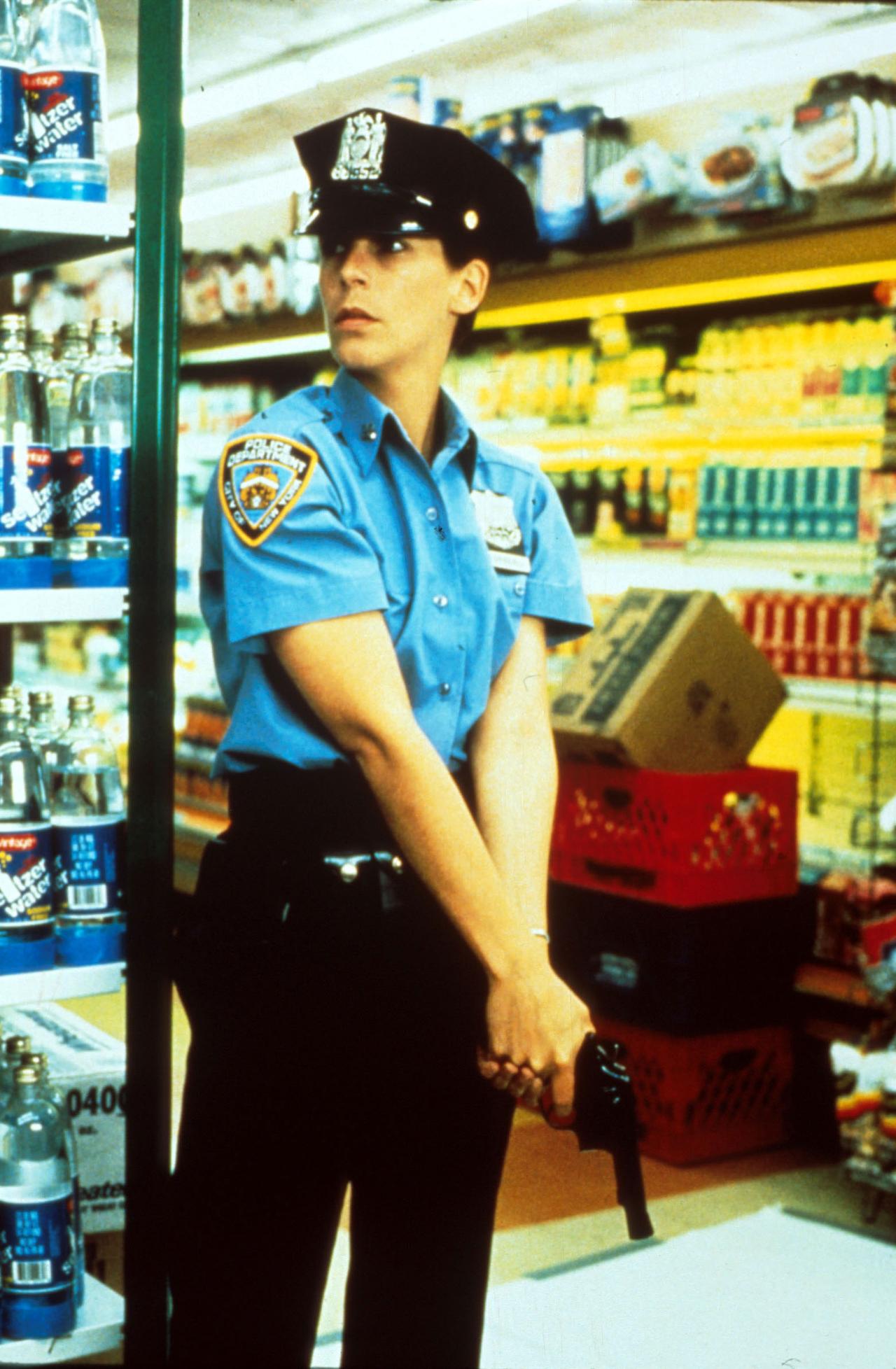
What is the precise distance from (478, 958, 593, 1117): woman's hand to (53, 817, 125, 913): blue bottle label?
524 mm

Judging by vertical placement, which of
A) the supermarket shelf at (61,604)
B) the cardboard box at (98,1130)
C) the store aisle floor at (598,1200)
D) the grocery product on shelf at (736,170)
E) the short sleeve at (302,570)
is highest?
the grocery product on shelf at (736,170)

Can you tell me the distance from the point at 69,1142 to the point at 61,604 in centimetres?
71

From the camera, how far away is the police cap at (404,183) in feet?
5.92

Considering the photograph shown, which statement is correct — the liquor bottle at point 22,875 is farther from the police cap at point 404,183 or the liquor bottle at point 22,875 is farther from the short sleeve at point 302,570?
the police cap at point 404,183

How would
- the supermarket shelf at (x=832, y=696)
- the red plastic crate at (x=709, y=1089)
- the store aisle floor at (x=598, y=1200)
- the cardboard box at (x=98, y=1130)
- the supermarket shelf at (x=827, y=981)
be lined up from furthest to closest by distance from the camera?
the supermarket shelf at (x=832, y=696) < the supermarket shelf at (x=827, y=981) < the red plastic crate at (x=709, y=1089) < the store aisle floor at (x=598, y=1200) < the cardboard box at (x=98, y=1130)

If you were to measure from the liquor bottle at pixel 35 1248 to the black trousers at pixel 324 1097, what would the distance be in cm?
19

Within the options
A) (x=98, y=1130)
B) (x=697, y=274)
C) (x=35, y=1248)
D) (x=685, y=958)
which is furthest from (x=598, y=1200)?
(x=697, y=274)

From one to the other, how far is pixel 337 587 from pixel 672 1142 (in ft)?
8.37

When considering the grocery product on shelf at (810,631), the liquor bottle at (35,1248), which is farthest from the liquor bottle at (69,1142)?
the grocery product on shelf at (810,631)

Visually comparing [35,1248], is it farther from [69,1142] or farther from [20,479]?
[20,479]

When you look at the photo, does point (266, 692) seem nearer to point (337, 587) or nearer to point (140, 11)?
point (337, 587)

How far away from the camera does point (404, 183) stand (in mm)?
1800

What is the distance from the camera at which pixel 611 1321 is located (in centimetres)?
302

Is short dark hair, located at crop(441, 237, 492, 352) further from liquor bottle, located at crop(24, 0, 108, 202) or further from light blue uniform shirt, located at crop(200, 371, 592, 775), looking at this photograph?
liquor bottle, located at crop(24, 0, 108, 202)
